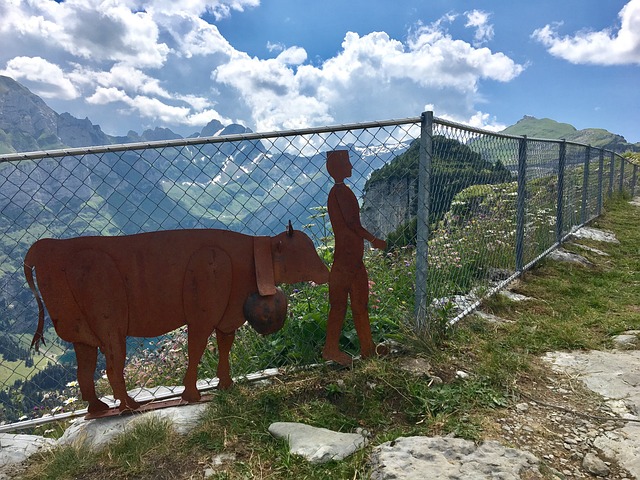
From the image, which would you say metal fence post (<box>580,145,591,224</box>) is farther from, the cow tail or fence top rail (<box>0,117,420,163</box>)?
the cow tail

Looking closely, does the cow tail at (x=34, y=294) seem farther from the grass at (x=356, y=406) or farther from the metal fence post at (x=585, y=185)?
the metal fence post at (x=585, y=185)

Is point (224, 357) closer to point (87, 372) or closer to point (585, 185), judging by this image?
point (87, 372)

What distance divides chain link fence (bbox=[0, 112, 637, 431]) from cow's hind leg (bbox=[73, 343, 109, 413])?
17 centimetres

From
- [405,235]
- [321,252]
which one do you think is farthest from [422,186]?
[321,252]

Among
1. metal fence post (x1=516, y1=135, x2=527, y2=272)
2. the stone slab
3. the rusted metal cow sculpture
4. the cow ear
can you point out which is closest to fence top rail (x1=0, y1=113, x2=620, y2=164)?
the rusted metal cow sculpture

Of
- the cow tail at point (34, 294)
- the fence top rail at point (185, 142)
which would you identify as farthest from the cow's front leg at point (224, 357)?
the fence top rail at point (185, 142)

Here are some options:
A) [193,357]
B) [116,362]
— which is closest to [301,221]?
[193,357]

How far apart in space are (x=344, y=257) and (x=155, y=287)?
1220mm

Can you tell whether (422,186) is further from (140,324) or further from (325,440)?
(140,324)

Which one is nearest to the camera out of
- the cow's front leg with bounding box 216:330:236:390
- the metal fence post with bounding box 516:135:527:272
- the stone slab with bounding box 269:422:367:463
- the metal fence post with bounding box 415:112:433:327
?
→ the stone slab with bounding box 269:422:367:463

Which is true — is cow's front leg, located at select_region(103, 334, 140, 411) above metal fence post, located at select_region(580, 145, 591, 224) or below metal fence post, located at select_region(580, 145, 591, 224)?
below

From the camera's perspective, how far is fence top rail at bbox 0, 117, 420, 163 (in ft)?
7.47

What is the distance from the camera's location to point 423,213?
312cm

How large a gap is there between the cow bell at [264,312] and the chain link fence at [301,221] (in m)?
0.47
